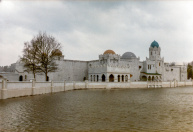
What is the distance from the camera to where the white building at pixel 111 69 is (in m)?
53.1

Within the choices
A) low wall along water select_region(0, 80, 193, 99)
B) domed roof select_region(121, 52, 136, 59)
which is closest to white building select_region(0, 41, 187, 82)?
domed roof select_region(121, 52, 136, 59)

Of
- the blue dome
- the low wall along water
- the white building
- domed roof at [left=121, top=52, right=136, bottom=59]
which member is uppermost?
the blue dome

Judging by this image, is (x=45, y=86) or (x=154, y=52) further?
(x=154, y=52)

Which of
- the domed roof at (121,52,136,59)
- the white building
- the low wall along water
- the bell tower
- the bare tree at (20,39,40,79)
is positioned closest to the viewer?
the low wall along water

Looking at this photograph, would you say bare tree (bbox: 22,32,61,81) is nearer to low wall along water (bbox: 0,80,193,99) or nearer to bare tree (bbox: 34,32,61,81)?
bare tree (bbox: 34,32,61,81)

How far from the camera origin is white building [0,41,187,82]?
5305cm

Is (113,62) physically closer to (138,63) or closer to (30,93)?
(138,63)

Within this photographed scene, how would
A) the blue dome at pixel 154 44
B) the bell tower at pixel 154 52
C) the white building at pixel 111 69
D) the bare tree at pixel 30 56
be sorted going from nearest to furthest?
the bare tree at pixel 30 56, the white building at pixel 111 69, the bell tower at pixel 154 52, the blue dome at pixel 154 44

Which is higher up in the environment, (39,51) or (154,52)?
(154,52)

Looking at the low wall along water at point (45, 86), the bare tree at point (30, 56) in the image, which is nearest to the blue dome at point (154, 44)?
the low wall along water at point (45, 86)

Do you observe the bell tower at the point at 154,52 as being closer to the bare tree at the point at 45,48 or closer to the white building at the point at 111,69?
the white building at the point at 111,69

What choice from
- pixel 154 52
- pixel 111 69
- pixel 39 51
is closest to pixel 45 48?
pixel 39 51

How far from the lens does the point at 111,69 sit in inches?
2034

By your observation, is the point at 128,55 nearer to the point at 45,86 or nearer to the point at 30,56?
the point at 30,56
